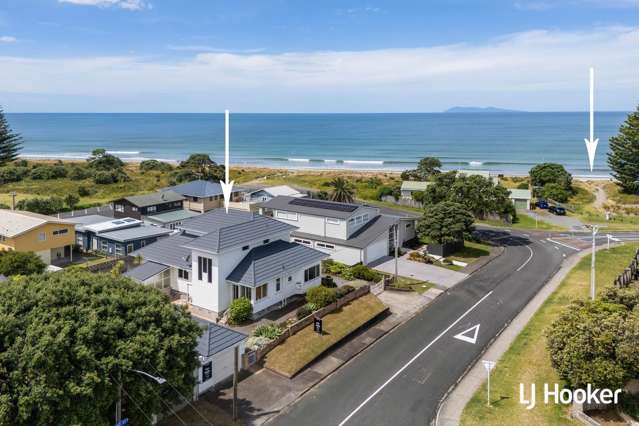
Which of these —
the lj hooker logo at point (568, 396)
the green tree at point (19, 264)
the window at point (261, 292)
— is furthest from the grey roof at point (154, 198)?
the lj hooker logo at point (568, 396)

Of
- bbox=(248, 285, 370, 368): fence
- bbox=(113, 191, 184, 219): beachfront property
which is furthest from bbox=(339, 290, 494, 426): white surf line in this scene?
bbox=(113, 191, 184, 219): beachfront property

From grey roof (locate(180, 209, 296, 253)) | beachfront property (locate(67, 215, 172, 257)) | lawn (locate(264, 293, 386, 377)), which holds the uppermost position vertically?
grey roof (locate(180, 209, 296, 253))

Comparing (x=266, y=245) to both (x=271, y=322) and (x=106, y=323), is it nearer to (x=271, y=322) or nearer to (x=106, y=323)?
(x=271, y=322)

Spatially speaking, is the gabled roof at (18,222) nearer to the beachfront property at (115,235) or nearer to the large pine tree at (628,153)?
the beachfront property at (115,235)

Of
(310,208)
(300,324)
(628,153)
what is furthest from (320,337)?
(628,153)

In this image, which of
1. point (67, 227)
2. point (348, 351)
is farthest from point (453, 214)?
point (67, 227)

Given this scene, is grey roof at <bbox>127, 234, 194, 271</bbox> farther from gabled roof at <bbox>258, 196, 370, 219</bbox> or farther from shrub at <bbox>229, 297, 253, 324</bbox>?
gabled roof at <bbox>258, 196, 370, 219</bbox>
